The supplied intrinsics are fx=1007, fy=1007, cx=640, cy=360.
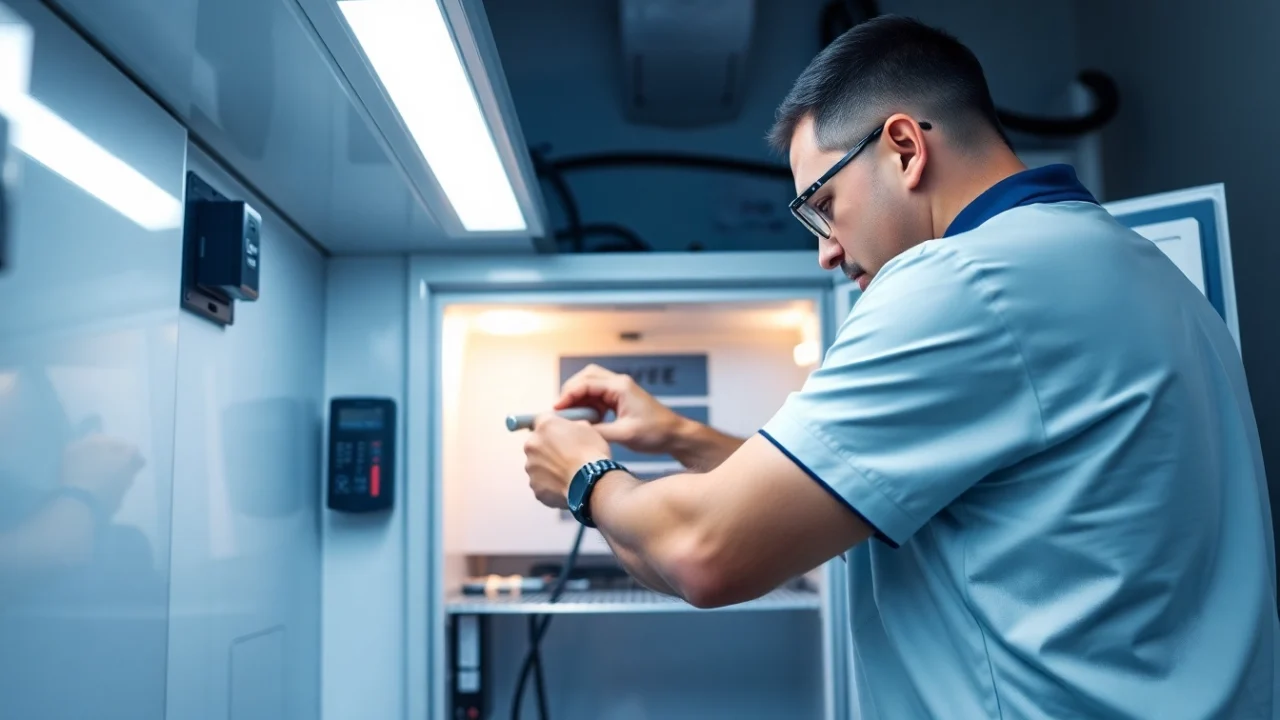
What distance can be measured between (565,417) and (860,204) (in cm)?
56

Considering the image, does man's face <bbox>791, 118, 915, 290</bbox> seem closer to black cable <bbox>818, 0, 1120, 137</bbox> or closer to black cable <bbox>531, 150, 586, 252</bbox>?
black cable <bbox>531, 150, 586, 252</bbox>

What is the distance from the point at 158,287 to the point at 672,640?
1376 mm

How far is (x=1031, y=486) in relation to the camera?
0.85m

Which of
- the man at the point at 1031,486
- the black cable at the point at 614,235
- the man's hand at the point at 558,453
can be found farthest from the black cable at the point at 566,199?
the man at the point at 1031,486

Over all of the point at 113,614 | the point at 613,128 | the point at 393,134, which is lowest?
the point at 113,614

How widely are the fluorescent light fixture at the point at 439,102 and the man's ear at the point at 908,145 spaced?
0.46 meters

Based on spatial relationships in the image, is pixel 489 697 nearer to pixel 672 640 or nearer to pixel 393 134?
pixel 672 640

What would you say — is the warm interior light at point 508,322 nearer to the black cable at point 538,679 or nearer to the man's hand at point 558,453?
the black cable at point 538,679

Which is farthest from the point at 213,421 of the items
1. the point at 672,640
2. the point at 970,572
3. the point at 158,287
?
the point at 672,640

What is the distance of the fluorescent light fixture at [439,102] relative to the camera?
0.99 meters

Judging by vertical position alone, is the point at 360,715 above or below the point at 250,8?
below

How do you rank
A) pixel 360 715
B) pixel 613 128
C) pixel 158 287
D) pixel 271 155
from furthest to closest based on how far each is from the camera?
pixel 613 128
pixel 360 715
pixel 271 155
pixel 158 287

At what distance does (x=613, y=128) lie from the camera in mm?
2314

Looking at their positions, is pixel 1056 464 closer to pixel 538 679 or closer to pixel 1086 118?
pixel 538 679
